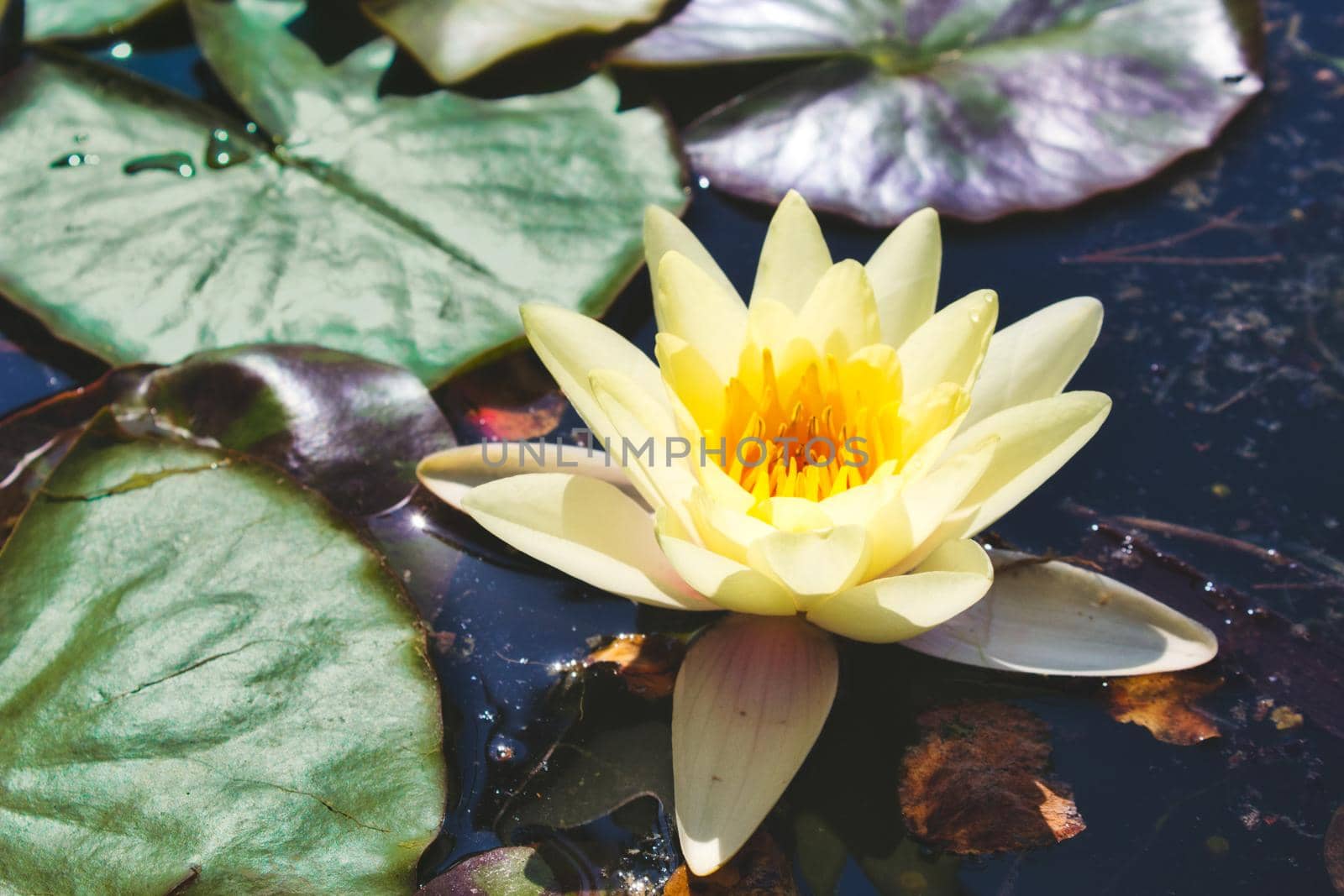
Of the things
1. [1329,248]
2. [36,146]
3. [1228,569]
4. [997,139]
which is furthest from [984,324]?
[36,146]

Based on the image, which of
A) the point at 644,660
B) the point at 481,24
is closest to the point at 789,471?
the point at 644,660

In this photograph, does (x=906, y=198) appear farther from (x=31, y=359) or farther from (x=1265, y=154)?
(x=31, y=359)

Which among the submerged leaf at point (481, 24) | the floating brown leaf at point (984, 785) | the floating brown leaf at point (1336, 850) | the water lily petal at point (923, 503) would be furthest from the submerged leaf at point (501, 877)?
the submerged leaf at point (481, 24)

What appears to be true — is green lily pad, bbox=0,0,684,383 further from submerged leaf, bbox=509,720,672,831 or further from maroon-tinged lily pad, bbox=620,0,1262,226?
submerged leaf, bbox=509,720,672,831

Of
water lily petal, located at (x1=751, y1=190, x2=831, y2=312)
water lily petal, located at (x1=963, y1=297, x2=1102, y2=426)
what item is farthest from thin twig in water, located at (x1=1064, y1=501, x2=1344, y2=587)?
water lily petal, located at (x1=751, y1=190, x2=831, y2=312)

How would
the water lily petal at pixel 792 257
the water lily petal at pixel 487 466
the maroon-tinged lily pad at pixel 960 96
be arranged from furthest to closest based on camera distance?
the maroon-tinged lily pad at pixel 960 96, the water lily petal at pixel 487 466, the water lily petal at pixel 792 257

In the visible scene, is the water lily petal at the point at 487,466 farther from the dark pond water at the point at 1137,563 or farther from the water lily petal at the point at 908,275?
the water lily petal at the point at 908,275
